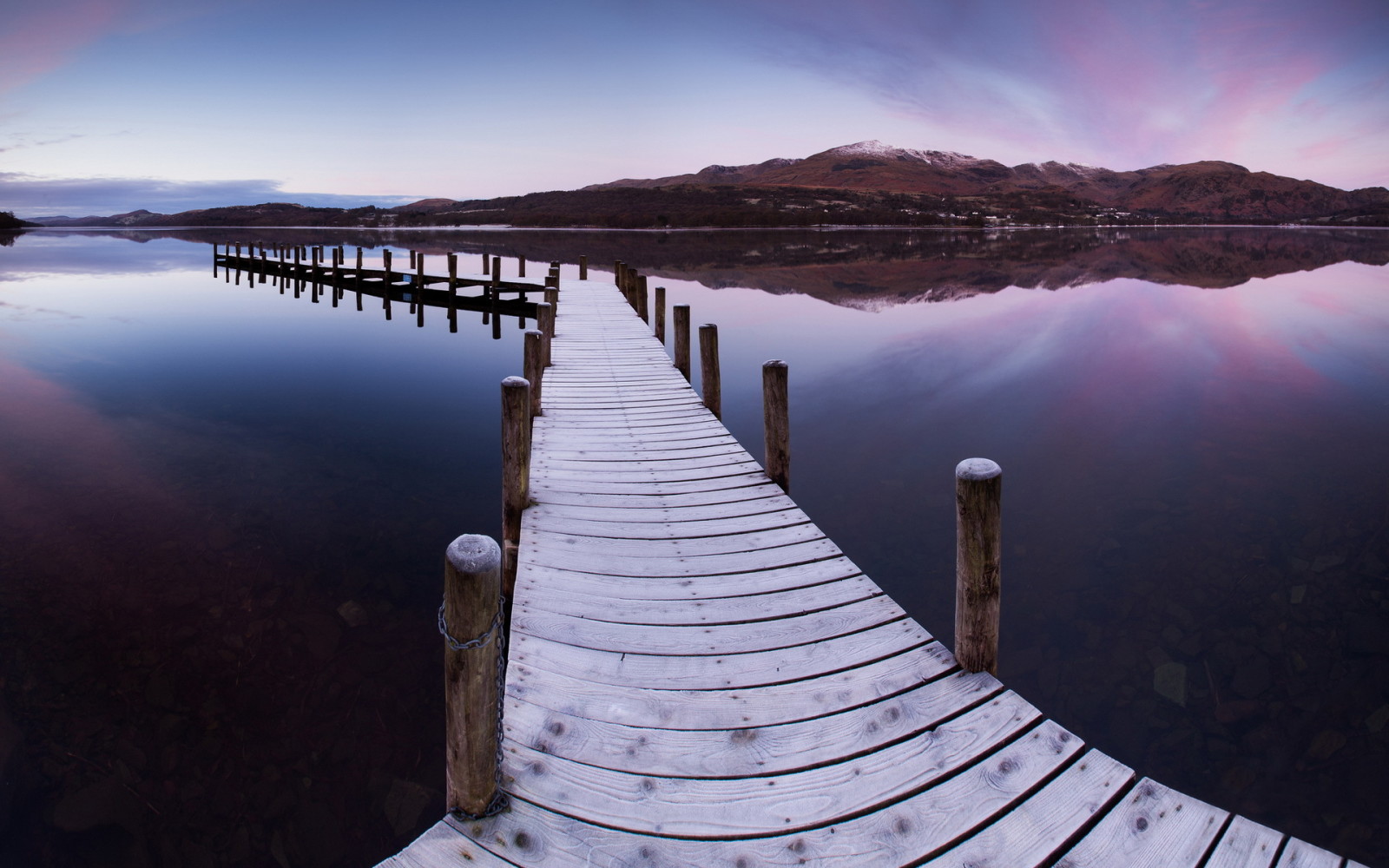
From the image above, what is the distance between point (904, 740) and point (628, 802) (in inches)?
48.6

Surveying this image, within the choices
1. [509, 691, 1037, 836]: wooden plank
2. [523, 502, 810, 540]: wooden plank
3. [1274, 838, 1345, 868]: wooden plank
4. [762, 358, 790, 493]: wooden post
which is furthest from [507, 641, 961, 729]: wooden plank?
[762, 358, 790, 493]: wooden post

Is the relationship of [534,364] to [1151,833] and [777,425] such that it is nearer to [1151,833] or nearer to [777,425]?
[777,425]

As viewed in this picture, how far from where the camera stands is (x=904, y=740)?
10.8ft

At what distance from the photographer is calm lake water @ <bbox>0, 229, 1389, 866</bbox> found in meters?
4.68

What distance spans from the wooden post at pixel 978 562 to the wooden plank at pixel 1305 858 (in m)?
1.25

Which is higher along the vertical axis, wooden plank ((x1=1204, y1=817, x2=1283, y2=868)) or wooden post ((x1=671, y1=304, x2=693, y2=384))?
wooden post ((x1=671, y1=304, x2=693, y2=384))

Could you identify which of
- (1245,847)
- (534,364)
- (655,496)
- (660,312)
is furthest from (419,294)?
(1245,847)

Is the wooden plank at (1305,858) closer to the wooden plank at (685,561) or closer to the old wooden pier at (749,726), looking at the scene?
the old wooden pier at (749,726)

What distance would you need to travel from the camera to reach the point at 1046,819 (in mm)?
2850

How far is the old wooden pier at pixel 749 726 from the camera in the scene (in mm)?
2711

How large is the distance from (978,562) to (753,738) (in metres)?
1.40

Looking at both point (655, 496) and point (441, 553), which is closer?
point (655, 496)

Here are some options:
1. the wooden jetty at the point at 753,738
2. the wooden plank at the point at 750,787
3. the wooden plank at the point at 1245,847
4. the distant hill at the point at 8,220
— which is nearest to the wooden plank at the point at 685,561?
the wooden jetty at the point at 753,738

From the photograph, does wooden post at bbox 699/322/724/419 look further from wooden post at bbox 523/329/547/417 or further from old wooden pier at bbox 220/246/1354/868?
old wooden pier at bbox 220/246/1354/868
